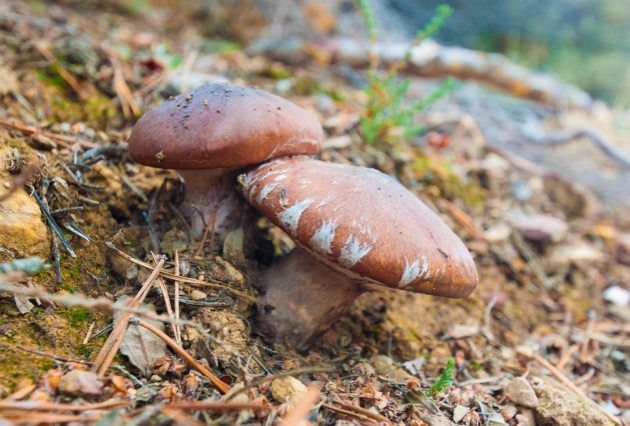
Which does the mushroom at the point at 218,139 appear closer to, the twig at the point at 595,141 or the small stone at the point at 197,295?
the small stone at the point at 197,295

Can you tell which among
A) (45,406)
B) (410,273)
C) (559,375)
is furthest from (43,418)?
(559,375)

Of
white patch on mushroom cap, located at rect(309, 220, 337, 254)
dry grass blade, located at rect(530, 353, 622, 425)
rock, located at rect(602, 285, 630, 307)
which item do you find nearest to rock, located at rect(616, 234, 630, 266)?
rock, located at rect(602, 285, 630, 307)

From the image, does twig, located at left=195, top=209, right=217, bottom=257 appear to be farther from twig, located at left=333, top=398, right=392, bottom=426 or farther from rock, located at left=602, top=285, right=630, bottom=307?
rock, located at left=602, top=285, right=630, bottom=307

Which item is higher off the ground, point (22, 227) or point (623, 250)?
point (22, 227)

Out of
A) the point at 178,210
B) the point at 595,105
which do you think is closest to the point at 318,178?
the point at 178,210

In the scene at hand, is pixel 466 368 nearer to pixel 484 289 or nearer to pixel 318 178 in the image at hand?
pixel 484 289

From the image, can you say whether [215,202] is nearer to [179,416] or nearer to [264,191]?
[264,191]
